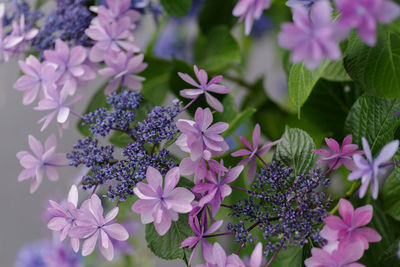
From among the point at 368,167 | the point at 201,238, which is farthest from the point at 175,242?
the point at 368,167

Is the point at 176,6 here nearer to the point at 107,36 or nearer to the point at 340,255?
the point at 107,36

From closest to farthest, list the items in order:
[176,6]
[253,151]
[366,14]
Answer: [366,14] < [253,151] < [176,6]

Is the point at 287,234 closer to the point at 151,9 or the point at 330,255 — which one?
the point at 330,255

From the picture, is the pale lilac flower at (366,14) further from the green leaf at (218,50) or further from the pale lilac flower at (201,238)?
the green leaf at (218,50)

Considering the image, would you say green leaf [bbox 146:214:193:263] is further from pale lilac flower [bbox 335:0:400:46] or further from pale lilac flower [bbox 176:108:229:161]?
pale lilac flower [bbox 335:0:400:46]

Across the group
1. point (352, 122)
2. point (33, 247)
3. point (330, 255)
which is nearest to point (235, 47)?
point (352, 122)

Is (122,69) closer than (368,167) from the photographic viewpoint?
No
